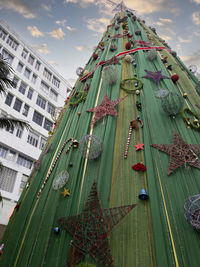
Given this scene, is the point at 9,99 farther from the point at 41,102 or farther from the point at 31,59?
the point at 31,59

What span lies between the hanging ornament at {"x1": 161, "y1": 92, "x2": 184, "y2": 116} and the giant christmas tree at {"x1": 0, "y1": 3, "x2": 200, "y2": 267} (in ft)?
0.06

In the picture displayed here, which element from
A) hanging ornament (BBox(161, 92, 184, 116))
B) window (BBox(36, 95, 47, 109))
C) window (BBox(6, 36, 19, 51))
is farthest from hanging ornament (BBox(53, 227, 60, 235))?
window (BBox(6, 36, 19, 51))

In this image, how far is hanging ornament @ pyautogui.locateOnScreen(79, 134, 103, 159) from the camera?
3.01 m

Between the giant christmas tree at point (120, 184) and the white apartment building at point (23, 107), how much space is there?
21.9 feet

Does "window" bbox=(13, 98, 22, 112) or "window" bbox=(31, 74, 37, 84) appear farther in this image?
"window" bbox=(31, 74, 37, 84)

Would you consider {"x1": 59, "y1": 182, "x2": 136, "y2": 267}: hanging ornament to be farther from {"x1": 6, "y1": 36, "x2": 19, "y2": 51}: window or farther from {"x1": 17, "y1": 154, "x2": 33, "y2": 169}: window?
{"x1": 6, "y1": 36, "x2": 19, "y2": 51}: window

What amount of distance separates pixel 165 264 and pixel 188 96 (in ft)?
11.3

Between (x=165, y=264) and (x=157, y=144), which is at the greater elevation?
(x=157, y=144)

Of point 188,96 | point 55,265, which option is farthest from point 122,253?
point 188,96

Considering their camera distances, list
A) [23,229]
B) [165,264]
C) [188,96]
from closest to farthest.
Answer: [165,264], [23,229], [188,96]

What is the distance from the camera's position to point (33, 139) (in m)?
13.0

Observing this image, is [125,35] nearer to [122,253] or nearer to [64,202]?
[64,202]

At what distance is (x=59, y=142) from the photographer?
13.7ft

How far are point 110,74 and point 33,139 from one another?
10.3 meters
